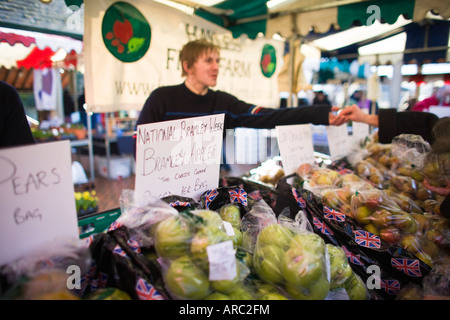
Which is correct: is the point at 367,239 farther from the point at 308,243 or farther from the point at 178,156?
the point at 178,156

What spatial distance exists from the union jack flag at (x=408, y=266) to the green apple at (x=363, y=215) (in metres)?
0.23

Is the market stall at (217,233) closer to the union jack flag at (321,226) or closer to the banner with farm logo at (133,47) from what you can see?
the union jack flag at (321,226)

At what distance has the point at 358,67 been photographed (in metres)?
8.29

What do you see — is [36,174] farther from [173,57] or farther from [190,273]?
[173,57]

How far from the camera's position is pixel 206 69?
213 cm

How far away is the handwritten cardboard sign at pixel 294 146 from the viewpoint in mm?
1806

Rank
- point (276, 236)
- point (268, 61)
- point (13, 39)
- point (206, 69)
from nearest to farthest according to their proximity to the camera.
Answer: point (276, 236) < point (206, 69) < point (13, 39) < point (268, 61)

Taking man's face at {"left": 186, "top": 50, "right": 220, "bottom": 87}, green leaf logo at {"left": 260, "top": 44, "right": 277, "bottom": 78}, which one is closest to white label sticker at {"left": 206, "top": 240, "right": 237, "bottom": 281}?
man's face at {"left": 186, "top": 50, "right": 220, "bottom": 87}

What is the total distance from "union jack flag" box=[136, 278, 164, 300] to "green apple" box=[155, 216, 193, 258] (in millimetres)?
92

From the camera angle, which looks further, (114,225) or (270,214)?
(270,214)

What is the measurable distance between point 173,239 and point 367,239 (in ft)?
2.81

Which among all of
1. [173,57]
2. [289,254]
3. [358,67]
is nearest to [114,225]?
[289,254]

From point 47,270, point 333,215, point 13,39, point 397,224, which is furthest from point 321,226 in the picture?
point 13,39

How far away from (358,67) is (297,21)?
5926 millimetres
